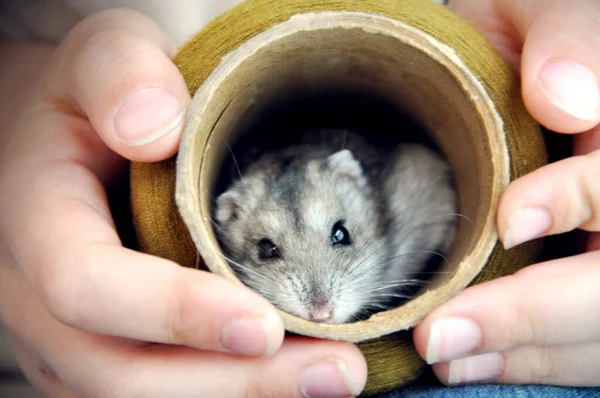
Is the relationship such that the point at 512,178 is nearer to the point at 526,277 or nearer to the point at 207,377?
the point at 526,277

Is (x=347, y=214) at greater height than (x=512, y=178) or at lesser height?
lesser

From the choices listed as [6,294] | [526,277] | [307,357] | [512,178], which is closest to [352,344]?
[307,357]

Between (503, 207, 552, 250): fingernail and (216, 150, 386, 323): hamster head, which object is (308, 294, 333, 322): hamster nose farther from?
(503, 207, 552, 250): fingernail

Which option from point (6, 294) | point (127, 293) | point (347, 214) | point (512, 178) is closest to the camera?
point (127, 293)

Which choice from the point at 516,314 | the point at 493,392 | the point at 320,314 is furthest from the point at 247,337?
the point at 493,392

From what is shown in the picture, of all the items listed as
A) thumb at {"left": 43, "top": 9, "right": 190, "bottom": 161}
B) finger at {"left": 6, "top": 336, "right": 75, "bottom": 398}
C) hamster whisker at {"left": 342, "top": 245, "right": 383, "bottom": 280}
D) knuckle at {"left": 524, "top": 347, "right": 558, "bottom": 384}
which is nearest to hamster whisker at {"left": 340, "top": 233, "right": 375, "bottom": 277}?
hamster whisker at {"left": 342, "top": 245, "right": 383, "bottom": 280}

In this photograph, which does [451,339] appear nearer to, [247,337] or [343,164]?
[247,337]

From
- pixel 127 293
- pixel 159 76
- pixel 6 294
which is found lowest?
pixel 6 294
